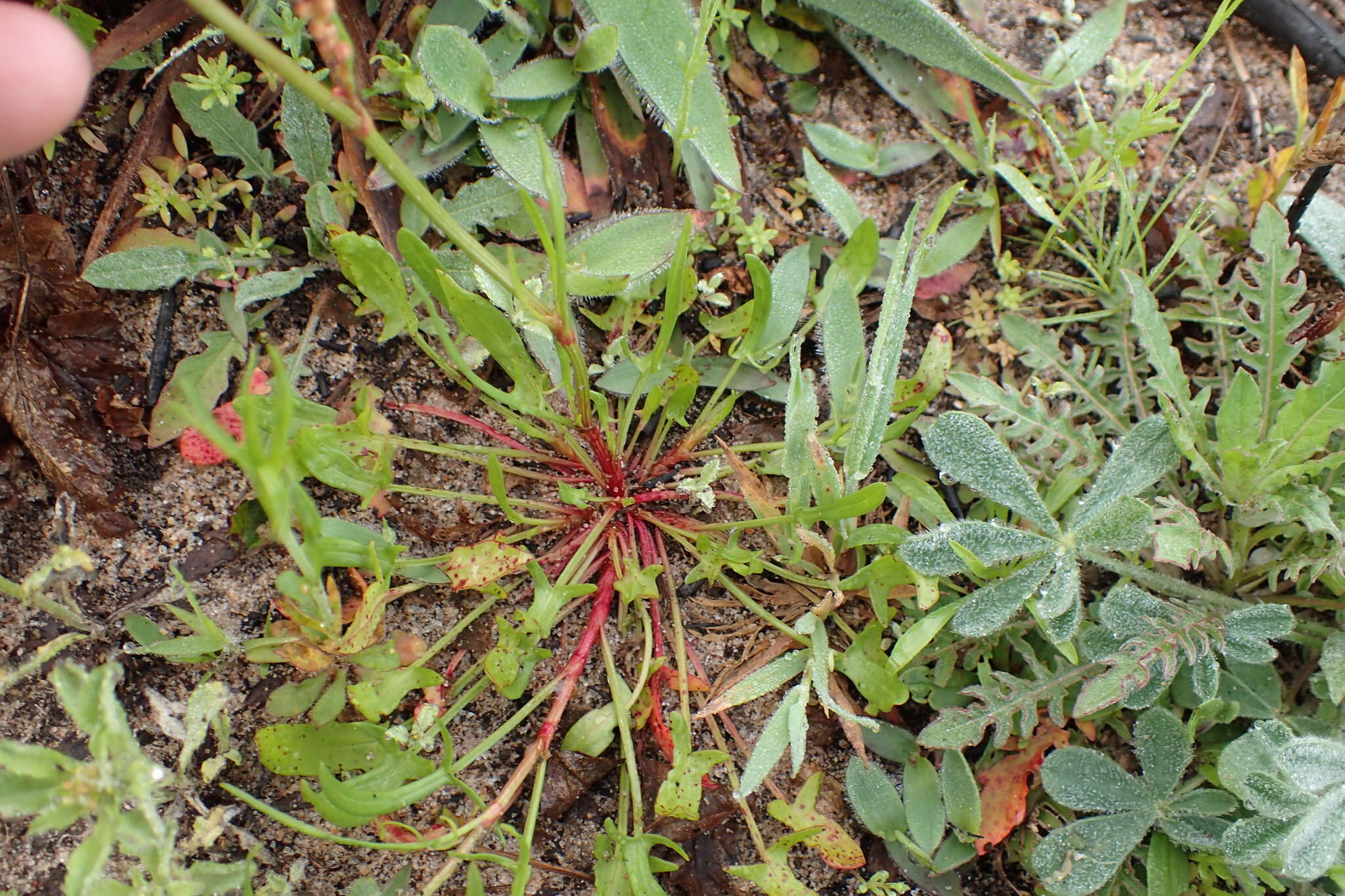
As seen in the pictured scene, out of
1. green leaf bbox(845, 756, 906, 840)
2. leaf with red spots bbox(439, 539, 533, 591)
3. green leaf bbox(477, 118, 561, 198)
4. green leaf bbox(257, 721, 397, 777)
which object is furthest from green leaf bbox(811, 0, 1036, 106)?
green leaf bbox(257, 721, 397, 777)

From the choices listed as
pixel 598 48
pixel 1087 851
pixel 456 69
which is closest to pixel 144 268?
pixel 456 69

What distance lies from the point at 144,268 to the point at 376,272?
53 cm

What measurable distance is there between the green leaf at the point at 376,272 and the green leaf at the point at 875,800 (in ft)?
3.56

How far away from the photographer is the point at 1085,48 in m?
1.91

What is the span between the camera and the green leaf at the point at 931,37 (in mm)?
1782

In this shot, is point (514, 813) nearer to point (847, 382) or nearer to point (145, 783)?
point (145, 783)

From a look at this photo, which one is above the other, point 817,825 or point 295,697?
point 817,825

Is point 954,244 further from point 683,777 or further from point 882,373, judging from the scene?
point 683,777

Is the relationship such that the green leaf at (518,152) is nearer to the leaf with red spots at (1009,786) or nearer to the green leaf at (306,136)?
the green leaf at (306,136)

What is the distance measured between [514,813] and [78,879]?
2.60ft

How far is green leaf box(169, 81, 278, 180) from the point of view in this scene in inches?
65.2

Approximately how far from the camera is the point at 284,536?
90 centimetres

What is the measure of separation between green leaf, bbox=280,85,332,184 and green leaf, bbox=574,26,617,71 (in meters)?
0.49

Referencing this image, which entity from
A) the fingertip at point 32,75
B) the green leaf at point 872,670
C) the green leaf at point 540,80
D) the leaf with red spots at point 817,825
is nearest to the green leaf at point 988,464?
the green leaf at point 872,670
